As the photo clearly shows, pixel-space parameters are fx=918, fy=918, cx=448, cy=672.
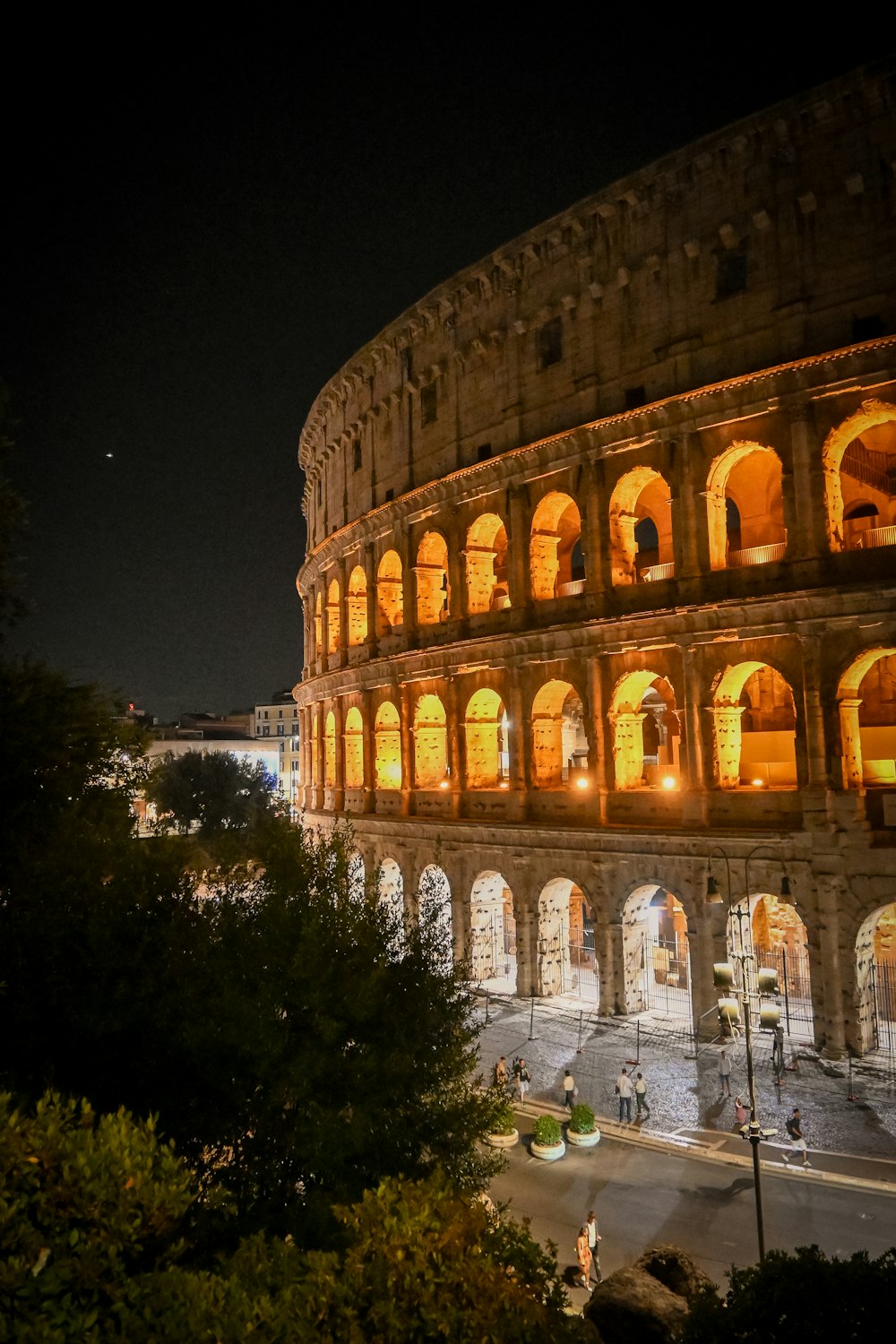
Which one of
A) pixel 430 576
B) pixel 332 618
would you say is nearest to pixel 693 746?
pixel 430 576

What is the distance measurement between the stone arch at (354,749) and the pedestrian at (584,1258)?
20509mm

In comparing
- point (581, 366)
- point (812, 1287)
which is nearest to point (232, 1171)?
point (812, 1287)

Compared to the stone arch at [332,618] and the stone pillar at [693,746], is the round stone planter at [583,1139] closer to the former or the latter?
the stone pillar at [693,746]

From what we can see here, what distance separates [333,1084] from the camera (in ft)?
31.0

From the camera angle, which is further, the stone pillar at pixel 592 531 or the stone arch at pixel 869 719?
the stone pillar at pixel 592 531

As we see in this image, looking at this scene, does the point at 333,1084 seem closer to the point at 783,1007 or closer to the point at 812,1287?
the point at 812,1287

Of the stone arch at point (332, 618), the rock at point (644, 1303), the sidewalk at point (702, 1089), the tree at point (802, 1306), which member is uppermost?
the stone arch at point (332, 618)

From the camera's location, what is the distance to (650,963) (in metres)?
22.9

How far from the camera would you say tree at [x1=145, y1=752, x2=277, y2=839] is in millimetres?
49406

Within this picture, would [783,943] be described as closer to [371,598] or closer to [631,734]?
[631,734]

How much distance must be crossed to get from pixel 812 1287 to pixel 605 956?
15.6m

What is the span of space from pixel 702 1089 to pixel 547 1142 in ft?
13.5

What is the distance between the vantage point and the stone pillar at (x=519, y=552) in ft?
76.3

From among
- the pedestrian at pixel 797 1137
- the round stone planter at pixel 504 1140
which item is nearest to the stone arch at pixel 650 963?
the pedestrian at pixel 797 1137
